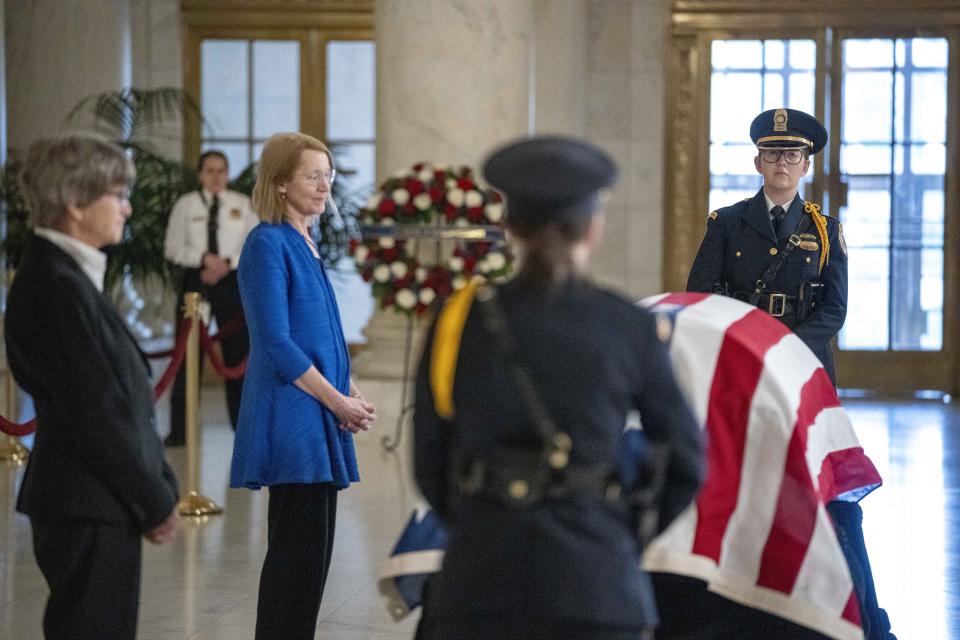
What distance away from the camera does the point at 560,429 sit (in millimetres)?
2379

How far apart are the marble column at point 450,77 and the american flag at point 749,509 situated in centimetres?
581

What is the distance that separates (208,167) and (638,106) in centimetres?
417

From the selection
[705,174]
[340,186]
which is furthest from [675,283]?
[340,186]

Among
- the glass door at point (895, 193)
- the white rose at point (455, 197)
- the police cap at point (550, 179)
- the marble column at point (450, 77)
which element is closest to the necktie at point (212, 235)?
the marble column at point (450, 77)

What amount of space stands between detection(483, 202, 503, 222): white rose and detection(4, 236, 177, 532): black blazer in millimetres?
5883

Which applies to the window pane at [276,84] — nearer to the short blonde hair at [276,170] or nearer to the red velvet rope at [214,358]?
the red velvet rope at [214,358]

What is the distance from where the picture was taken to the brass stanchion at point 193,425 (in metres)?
7.14

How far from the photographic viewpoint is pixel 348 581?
577cm

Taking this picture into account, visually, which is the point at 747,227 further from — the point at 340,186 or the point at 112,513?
the point at 340,186

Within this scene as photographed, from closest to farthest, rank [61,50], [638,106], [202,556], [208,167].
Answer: [202,556], [208,167], [61,50], [638,106]

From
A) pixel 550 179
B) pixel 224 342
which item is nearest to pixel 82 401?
pixel 550 179

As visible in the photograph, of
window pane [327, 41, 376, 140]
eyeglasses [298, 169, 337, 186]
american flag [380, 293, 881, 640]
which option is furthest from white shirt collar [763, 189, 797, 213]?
window pane [327, 41, 376, 140]

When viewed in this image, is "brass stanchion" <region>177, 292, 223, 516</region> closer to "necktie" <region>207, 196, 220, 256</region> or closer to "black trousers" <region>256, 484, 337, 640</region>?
"necktie" <region>207, 196, 220, 256</region>

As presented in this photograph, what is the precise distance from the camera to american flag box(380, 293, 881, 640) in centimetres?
329
